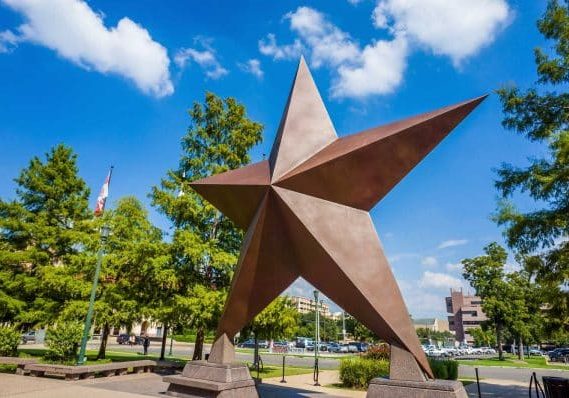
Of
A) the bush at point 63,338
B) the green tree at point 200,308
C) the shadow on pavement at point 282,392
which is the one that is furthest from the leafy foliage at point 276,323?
the bush at point 63,338

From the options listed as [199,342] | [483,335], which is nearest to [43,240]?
[199,342]

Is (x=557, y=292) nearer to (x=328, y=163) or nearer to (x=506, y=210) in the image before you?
(x=506, y=210)

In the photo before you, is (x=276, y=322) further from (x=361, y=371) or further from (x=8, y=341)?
(x=8, y=341)

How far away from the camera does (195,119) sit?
70.0 feet

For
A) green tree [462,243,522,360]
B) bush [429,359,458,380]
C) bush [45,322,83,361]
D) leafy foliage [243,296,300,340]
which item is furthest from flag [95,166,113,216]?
green tree [462,243,522,360]

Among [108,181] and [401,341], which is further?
[108,181]

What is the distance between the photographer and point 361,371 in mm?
14508

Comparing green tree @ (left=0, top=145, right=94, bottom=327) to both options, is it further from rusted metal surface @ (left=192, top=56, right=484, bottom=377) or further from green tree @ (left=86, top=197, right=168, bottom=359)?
rusted metal surface @ (left=192, top=56, right=484, bottom=377)

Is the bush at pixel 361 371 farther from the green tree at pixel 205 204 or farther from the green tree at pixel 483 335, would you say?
the green tree at pixel 483 335

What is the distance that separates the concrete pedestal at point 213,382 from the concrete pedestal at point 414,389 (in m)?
3.38

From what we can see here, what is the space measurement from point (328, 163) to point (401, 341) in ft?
13.7

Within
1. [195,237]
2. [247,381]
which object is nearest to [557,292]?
[247,381]

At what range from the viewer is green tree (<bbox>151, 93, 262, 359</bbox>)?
57.9 ft

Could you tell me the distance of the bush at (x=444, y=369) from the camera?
14844 mm
